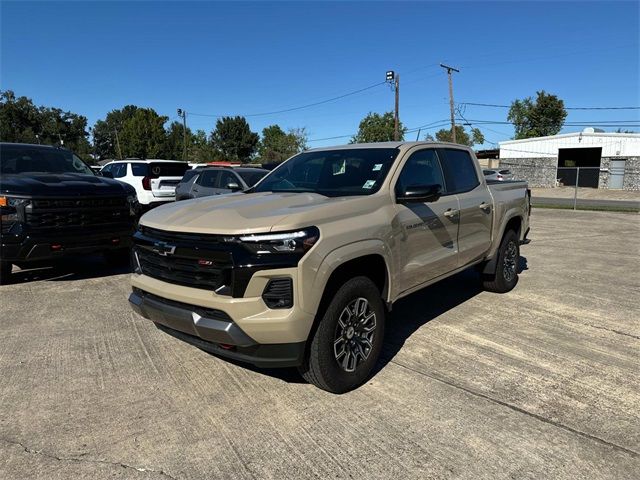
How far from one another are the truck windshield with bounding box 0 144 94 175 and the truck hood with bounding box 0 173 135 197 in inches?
12.7

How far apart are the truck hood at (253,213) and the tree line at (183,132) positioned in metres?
56.2

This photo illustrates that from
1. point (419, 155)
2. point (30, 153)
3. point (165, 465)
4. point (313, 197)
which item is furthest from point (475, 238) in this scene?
point (30, 153)

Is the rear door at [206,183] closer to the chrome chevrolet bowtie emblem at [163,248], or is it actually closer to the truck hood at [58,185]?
the truck hood at [58,185]

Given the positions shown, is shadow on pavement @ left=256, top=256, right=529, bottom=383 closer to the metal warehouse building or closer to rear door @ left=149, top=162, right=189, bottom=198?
rear door @ left=149, top=162, right=189, bottom=198

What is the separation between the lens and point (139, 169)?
14875 millimetres

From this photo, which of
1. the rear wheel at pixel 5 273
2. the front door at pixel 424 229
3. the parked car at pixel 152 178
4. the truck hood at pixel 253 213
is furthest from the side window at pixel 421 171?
the parked car at pixel 152 178

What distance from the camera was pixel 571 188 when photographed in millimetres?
39312

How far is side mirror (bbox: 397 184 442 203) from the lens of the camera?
12.5ft

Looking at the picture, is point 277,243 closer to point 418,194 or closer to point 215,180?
point 418,194

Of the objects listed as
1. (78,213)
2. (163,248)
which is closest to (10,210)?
(78,213)

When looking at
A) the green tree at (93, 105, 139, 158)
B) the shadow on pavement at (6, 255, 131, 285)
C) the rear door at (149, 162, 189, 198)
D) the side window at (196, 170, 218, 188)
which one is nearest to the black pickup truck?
the shadow on pavement at (6, 255, 131, 285)

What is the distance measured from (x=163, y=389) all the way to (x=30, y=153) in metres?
5.52

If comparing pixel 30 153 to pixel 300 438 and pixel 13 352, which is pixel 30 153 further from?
pixel 300 438

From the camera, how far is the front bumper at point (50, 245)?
A: 579 centimetres
